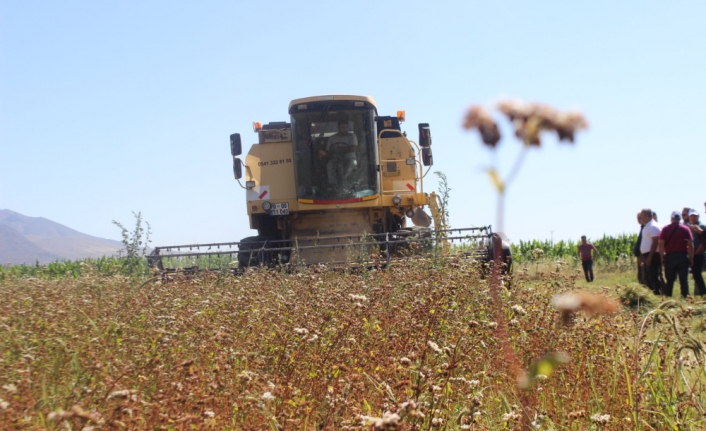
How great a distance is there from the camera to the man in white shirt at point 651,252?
1062cm

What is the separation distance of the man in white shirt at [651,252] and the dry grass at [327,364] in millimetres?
6290

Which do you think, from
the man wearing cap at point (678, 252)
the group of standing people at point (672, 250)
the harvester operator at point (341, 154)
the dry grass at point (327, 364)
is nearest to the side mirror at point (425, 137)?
the harvester operator at point (341, 154)

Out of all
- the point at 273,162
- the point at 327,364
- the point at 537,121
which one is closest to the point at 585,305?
the point at 537,121

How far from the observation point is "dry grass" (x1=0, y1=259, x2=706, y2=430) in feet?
7.51

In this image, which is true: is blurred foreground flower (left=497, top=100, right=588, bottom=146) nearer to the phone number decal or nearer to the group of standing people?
the group of standing people

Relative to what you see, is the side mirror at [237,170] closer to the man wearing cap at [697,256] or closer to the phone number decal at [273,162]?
the phone number decal at [273,162]

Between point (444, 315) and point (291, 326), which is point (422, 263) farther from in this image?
point (291, 326)

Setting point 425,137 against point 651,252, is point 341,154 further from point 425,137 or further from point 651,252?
point 651,252

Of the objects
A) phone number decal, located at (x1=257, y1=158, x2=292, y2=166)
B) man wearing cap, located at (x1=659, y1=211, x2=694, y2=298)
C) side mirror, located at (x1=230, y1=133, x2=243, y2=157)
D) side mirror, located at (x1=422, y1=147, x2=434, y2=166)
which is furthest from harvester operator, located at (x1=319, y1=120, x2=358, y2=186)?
man wearing cap, located at (x1=659, y1=211, x2=694, y2=298)

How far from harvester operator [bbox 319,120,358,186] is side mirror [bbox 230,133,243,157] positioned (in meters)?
1.49

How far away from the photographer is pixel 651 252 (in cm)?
1062

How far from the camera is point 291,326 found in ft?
11.8

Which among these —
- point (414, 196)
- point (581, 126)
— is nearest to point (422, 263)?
point (414, 196)

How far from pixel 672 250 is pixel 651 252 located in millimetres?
432
